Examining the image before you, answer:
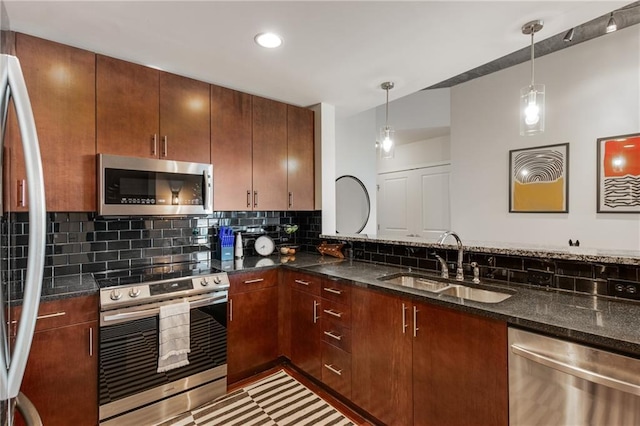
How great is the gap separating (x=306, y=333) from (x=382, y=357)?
2.50ft

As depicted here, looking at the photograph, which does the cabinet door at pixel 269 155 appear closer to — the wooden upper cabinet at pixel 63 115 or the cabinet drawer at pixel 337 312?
the cabinet drawer at pixel 337 312

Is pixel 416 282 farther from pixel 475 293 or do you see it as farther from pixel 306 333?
pixel 306 333

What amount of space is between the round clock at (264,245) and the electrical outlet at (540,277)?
7.18ft

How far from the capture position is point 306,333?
254 centimetres

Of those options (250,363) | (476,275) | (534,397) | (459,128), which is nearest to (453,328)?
(534,397)

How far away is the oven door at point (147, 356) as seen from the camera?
191cm

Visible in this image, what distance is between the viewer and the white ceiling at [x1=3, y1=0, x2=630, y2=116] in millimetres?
1668

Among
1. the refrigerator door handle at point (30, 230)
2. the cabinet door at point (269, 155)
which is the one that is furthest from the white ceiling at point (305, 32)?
the refrigerator door handle at point (30, 230)

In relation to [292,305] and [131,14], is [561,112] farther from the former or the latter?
[131,14]

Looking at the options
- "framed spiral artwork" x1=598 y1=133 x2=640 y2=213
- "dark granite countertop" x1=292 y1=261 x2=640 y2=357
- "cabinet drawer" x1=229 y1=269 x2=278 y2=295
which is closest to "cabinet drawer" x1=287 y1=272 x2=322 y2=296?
"cabinet drawer" x1=229 y1=269 x2=278 y2=295

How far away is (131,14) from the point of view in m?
1.73

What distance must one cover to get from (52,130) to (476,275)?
110 inches

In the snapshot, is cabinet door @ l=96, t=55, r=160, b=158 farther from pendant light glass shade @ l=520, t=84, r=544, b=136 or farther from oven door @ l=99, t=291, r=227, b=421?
pendant light glass shade @ l=520, t=84, r=544, b=136

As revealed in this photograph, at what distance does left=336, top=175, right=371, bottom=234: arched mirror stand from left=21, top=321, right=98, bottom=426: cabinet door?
9.68ft
